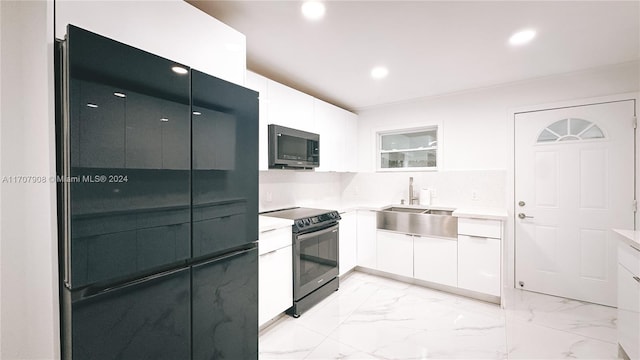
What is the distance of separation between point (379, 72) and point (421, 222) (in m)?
1.77

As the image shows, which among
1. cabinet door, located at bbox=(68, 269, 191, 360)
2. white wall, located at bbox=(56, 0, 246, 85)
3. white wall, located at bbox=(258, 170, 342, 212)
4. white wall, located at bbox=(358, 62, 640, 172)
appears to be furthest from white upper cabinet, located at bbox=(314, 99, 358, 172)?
A: cabinet door, located at bbox=(68, 269, 191, 360)

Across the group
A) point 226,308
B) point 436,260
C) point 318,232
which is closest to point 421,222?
point 436,260

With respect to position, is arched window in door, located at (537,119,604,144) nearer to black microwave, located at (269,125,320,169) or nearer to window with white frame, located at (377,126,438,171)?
window with white frame, located at (377,126,438,171)

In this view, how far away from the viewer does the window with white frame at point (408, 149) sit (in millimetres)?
3676

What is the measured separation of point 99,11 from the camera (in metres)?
1.13

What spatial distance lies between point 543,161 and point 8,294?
13.9ft

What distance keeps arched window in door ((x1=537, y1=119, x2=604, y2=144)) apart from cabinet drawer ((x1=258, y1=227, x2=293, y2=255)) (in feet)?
9.83

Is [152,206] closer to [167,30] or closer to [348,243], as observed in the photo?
[167,30]

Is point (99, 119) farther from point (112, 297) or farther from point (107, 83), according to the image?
point (112, 297)

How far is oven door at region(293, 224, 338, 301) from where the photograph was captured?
2449 mm

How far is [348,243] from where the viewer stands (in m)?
3.37

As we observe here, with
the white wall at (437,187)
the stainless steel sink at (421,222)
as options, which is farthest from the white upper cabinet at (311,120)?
the stainless steel sink at (421,222)

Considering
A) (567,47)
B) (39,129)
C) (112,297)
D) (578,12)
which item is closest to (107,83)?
(39,129)

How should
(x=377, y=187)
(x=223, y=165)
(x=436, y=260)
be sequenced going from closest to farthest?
(x=223, y=165), (x=436, y=260), (x=377, y=187)
